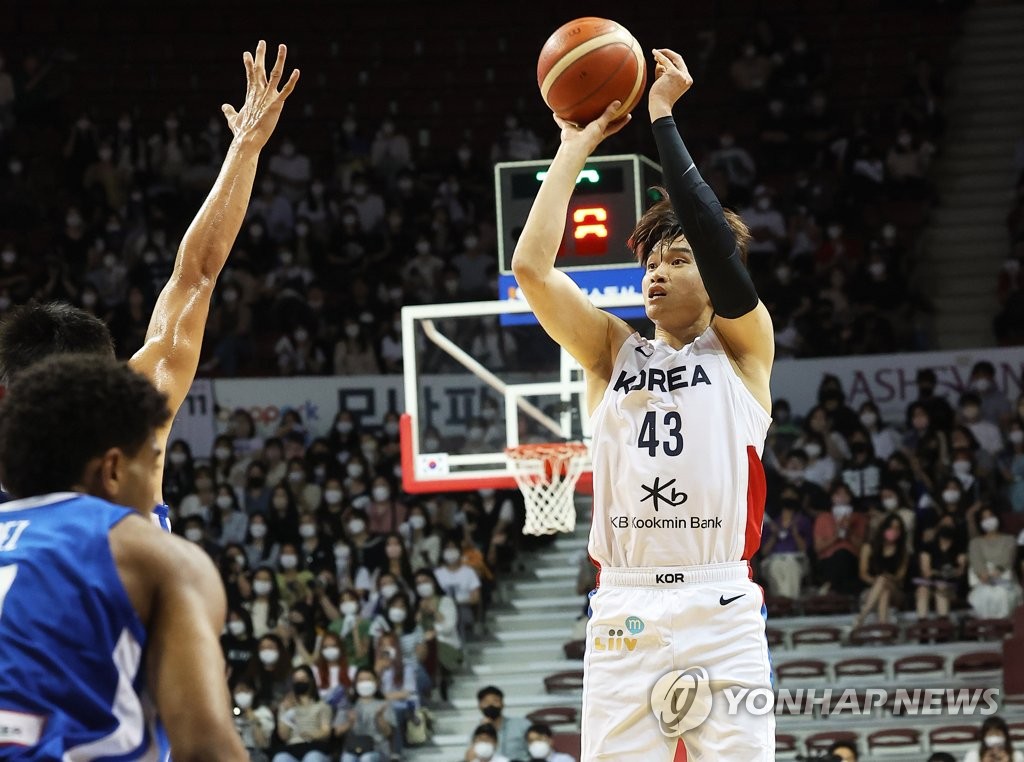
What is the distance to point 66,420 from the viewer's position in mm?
2488

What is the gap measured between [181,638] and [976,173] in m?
17.1

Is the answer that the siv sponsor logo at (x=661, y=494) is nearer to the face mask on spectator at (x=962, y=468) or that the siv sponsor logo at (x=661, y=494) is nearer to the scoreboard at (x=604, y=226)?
the scoreboard at (x=604, y=226)

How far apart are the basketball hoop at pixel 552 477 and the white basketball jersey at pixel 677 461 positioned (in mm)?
4742

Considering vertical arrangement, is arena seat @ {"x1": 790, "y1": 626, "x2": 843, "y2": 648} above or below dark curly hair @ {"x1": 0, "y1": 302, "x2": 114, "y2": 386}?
below

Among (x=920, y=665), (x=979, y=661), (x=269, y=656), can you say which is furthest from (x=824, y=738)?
(x=269, y=656)

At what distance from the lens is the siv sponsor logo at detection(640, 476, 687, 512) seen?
13.4 ft

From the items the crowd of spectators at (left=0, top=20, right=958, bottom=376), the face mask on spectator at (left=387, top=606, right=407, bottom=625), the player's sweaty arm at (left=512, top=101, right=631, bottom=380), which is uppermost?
the crowd of spectators at (left=0, top=20, right=958, bottom=376)

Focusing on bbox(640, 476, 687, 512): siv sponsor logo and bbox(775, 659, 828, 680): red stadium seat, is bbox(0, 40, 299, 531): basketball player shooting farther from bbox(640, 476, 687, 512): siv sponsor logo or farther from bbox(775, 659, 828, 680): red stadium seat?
bbox(775, 659, 828, 680): red stadium seat

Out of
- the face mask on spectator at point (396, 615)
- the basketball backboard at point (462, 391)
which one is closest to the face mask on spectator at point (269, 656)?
the face mask on spectator at point (396, 615)

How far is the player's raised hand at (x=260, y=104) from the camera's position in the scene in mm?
4711

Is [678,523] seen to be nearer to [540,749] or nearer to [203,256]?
[203,256]

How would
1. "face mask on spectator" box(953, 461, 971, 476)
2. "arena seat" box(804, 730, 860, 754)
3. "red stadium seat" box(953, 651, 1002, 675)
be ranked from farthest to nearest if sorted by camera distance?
"face mask on spectator" box(953, 461, 971, 476)
"red stadium seat" box(953, 651, 1002, 675)
"arena seat" box(804, 730, 860, 754)

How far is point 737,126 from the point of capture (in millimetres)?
18422

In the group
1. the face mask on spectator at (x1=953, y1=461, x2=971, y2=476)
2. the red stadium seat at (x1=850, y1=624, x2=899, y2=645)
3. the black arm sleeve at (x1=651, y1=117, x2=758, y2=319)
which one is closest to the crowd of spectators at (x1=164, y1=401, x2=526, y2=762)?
the red stadium seat at (x1=850, y1=624, x2=899, y2=645)
